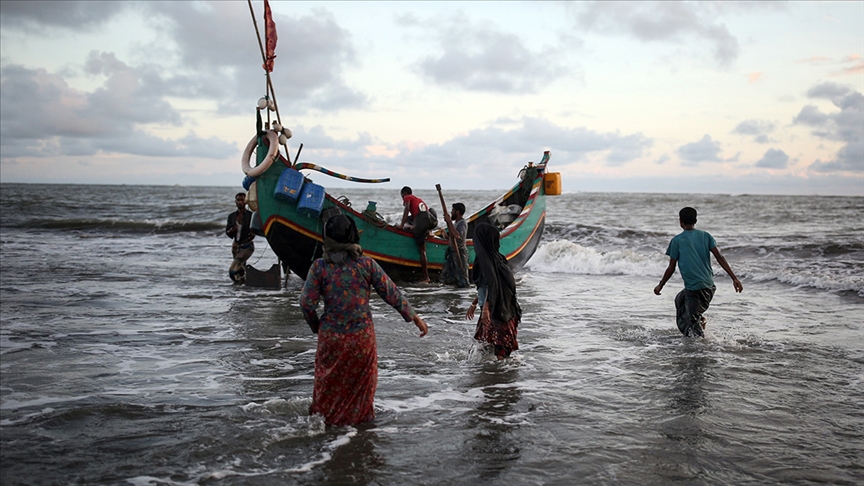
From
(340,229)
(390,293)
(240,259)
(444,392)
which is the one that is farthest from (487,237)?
(240,259)

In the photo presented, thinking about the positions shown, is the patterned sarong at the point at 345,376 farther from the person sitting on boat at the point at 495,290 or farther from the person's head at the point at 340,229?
the person sitting on boat at the point at 495,290

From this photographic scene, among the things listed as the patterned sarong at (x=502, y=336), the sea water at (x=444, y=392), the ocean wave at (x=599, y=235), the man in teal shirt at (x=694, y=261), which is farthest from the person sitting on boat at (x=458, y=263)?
the ocean wave at (x=599, y=235)

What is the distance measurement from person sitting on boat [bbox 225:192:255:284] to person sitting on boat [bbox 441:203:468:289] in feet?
11.7

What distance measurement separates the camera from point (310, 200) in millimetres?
10688

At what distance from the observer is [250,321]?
8.61 m

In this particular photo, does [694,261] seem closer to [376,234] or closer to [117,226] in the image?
[376,234]

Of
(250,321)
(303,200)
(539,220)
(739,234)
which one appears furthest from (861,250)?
(250,321)

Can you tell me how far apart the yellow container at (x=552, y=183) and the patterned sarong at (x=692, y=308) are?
731 centimetres

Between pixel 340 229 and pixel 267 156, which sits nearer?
→ pixel 340 229

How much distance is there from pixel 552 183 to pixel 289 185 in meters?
6.20

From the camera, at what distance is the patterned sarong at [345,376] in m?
4.25

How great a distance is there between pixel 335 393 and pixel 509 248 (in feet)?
30.0

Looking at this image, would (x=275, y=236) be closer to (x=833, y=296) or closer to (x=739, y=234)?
(x=833, y=296)

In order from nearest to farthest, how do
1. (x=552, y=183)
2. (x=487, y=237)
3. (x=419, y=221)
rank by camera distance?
1. (x=487, y=237)
2. (x=419, y=221)
3. (x=552, y=183)
